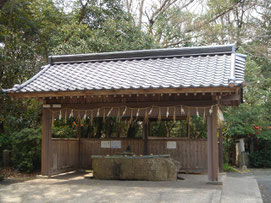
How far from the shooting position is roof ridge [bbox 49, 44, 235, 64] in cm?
1135

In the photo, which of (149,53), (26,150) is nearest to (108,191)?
(26,150)

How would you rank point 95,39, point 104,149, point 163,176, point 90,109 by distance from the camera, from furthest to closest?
point 95,39
point 104,149
point 90,109
point 163,176

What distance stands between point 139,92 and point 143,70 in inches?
79.4

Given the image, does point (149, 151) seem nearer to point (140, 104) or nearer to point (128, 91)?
point (140, 104)

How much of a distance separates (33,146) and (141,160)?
491 cm

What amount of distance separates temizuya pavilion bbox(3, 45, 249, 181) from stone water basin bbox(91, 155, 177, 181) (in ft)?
4.28

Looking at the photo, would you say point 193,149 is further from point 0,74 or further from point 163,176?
point 0,74

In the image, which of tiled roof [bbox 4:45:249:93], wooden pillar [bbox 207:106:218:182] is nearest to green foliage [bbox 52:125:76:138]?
tiled roof [bbox 4:45:249:93]

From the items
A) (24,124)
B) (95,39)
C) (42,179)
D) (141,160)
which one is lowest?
(42,179)

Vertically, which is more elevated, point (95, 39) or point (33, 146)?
point (95, 39)

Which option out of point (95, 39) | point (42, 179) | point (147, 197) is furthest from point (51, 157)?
point (95, 39)

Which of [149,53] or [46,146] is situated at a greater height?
[149,53]

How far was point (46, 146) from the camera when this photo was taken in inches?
416

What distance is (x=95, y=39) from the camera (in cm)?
1659
